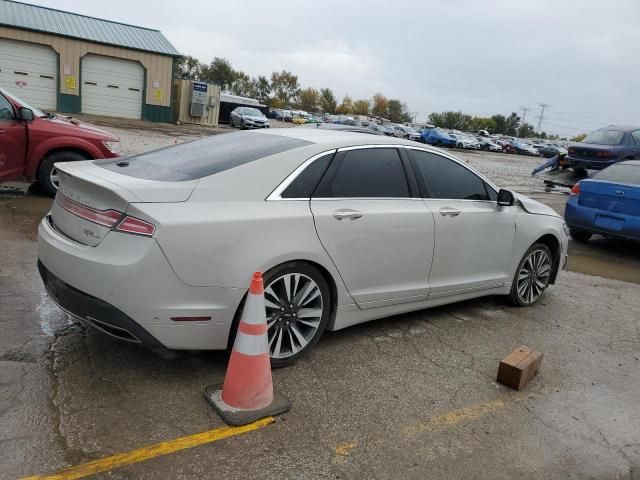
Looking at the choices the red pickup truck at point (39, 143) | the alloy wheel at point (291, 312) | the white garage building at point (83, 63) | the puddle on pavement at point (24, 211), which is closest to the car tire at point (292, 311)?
the alloy wheel at point (291, 312)

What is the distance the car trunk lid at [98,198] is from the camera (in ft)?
10.6

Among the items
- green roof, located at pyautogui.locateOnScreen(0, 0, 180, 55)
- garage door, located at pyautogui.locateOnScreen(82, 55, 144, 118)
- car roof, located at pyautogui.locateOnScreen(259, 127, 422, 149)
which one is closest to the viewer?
car roof, located at pyautogui.locateOnScreen(259, 127, 422, 149)

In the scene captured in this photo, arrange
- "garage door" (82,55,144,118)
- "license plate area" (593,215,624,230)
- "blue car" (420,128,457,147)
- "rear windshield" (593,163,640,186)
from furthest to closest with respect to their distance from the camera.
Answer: "blue car" (420,128,457,147) → "garage door" (82,55,144,118) → "rear windshield" (593,163,640,186) → "license plate area" (593,215,624,230)

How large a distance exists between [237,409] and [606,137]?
48.9 feet

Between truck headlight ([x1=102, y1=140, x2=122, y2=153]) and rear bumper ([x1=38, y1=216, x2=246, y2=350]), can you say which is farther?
truck headlight ([x1=102, y1=140, x2=122, y2=153])

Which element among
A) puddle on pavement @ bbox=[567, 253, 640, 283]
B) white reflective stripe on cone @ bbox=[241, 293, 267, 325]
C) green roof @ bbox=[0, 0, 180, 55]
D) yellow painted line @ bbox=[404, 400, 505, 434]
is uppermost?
green roof @ bbox=[0, 0, 180, 55]

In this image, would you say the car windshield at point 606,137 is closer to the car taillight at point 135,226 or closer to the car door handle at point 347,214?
the car door handle at point 347,214

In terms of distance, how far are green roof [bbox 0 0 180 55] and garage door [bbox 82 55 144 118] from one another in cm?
106

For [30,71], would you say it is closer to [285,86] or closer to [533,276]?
[533,276]

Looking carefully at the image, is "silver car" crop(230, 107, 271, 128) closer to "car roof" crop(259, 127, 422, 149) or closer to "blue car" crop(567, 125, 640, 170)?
"blue car" crop(567, 125, 640, 170)

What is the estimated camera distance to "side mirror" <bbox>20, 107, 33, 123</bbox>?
7.48 meters

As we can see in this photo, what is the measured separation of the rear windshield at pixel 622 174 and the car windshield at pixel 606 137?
6.40 metres

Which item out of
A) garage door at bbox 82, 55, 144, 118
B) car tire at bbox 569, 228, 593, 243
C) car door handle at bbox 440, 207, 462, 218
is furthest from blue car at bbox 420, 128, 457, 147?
car door handle at bbox 440, 207, 462, 218

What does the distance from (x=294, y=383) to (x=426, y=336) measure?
4.81ft
